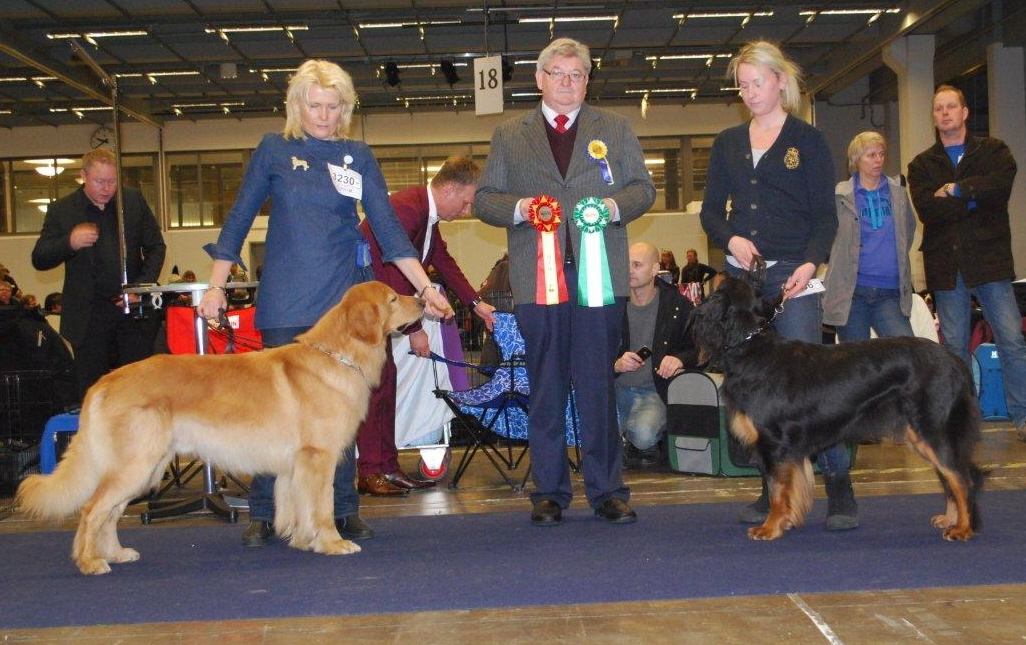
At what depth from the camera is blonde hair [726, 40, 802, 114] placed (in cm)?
372

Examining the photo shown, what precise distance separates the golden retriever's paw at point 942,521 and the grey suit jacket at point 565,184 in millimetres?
1535

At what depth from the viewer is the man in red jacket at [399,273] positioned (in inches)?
209

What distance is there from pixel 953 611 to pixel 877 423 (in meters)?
1.07

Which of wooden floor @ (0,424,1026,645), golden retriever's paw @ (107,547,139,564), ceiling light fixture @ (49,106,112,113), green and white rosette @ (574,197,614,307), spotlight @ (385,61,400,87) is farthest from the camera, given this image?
ceiling light fixture @ (49,106,112,113)

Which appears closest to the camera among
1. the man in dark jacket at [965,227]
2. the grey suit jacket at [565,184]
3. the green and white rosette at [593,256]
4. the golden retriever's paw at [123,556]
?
the golden retriever's paw at [123,556]

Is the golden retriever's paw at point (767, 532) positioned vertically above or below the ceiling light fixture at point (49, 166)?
below

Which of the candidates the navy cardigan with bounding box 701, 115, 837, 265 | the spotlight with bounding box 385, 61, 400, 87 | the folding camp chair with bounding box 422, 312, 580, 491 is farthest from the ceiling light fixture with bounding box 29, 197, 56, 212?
the navy cardigan with bounding box 701, 115, 837, 265

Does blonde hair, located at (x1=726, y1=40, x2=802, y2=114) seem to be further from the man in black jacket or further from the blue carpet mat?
the man in black jacket

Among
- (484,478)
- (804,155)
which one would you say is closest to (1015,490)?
(804,155)

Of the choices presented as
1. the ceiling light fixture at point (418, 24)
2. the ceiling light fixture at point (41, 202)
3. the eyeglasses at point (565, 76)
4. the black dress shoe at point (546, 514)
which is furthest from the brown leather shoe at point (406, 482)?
the ceiling light fixture at point (41, 202)

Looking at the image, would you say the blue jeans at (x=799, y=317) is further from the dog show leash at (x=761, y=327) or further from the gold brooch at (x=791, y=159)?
the gold brooch at (x=791, y=159)

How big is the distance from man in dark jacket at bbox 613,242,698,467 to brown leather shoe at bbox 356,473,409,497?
1546 millimetres

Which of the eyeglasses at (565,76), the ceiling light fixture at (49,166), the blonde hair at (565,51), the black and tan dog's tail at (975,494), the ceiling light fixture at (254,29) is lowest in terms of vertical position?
the black and tan dog's tail at (975,494)

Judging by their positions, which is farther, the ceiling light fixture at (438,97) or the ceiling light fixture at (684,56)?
the ceiling light fixture at (438,97)
